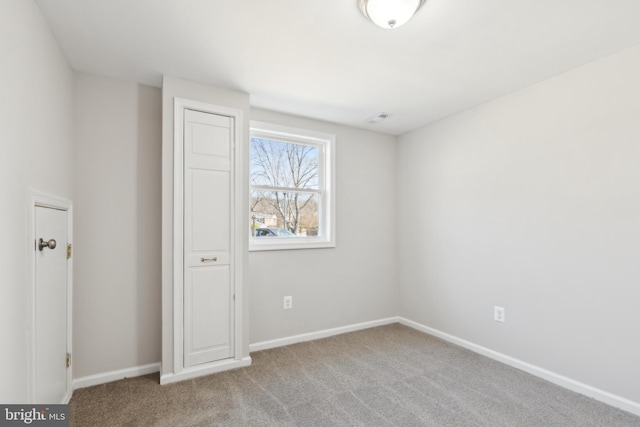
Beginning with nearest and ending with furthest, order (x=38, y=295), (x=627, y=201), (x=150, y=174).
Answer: (x=38, y=295), (x=627, y=201), (x=150, y=174)

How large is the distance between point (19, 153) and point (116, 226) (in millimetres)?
1142

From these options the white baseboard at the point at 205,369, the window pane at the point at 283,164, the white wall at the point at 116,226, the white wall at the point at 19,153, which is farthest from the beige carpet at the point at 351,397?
the window pane at the point at 283,164

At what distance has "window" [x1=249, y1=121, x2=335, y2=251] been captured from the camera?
3.25m

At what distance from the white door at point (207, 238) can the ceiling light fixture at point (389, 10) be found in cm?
149

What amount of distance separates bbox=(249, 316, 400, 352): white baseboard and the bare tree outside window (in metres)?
1.09

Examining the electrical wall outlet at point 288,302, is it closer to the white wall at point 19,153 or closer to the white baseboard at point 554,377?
the white baseboard at point 554,377

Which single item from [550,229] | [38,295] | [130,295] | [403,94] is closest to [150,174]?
[130,295]

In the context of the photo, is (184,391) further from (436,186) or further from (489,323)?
(436,186)

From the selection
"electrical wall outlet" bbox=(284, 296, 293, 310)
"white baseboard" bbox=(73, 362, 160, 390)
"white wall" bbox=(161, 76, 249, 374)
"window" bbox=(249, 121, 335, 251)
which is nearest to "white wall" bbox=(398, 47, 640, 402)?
"window" bbox=(249, 121, 335, 251)

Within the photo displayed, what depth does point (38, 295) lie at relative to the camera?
1657 mm

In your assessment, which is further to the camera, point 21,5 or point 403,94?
point 403,94

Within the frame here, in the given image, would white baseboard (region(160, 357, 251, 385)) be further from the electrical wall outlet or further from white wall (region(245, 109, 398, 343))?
→ the electrical wall outlet

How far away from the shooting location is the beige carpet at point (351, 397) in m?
1.97

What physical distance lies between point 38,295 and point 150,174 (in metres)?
1.23
